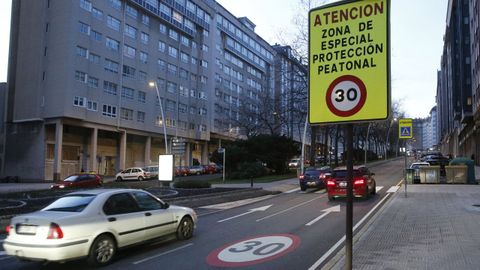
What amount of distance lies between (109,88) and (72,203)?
5023 cm

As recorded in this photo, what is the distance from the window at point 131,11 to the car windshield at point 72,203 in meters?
55.6

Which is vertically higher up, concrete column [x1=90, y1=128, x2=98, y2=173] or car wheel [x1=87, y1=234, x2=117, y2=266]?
concrete column [x1=90, y1=128, x2=98, y2=173]

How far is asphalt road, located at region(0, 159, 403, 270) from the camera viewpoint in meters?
8.66

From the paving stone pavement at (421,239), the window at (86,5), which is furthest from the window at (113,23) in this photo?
the paving stone pavement at (421,239)

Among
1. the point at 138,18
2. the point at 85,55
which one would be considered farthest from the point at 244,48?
the point at 85,55

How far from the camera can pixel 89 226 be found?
8406 millimetres

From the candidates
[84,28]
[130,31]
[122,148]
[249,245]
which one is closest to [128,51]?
[130,31]

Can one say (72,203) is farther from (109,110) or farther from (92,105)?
(109,110)

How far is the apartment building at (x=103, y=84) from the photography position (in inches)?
2028

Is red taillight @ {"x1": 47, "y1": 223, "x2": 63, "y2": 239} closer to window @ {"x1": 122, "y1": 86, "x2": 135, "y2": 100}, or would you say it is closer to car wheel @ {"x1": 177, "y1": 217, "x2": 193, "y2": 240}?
car wheel @ {"x1": 177, "y1": 217, "x2": 193, "y2": 240}

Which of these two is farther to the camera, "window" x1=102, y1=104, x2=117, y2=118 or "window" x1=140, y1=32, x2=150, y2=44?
"window" x1=140, y1=32, x2=150, y2=44

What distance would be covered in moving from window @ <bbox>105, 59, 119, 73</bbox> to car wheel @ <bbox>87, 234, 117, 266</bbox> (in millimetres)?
50585

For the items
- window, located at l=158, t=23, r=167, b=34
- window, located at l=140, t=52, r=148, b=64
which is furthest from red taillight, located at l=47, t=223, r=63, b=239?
window, located at l=158, t=23, r=167, b=34

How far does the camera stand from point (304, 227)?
520 inches
